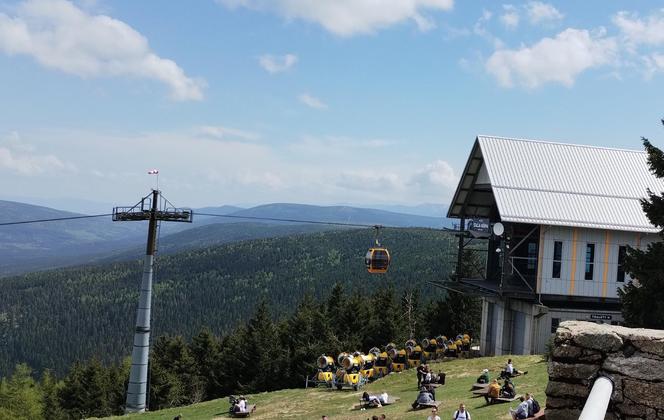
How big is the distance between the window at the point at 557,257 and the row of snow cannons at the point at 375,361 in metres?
8.39

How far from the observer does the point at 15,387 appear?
249 ft

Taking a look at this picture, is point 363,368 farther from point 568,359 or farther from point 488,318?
point 568,359

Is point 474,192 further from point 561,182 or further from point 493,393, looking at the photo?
point 493,393

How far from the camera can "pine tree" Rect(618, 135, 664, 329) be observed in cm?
2386

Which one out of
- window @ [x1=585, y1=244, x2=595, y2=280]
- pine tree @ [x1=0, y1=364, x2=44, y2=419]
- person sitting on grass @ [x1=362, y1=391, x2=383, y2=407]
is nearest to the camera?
person sitting on grass @ [x1=362, y1=391, x2=383, y2=407]

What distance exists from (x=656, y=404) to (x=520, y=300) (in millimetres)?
30729

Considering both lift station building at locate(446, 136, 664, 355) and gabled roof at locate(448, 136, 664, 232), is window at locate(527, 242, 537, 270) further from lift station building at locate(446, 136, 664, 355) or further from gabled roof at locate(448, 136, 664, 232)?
gabled roof at locate(448, 136, 664, 232)

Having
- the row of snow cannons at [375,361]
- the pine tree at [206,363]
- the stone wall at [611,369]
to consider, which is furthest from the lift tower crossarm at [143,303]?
the pine tree at [206,363]

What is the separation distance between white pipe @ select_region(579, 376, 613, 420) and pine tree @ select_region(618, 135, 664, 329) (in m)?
18.6

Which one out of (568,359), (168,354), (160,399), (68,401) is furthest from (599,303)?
(68,401)

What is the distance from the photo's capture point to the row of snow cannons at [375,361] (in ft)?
112

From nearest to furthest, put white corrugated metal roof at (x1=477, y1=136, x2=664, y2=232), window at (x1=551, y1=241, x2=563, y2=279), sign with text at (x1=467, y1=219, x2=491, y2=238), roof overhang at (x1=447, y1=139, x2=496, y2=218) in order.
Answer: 1. white corrugated metal roof at (x1=477, y1=136, x2=664, y2=232)
2. window at (x1=551, y1=241, x2=563, y2=279)
3. roof overhang at (x1=447, y1=139, x2=496, y2=218)
4. sign with text at (x1=467, y1=219, x2=491, y2=238)

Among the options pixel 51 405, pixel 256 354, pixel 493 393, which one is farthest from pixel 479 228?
pixel 51 405

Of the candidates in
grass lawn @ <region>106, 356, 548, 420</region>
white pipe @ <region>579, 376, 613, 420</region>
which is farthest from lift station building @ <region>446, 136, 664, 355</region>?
white pipe @ <region>579, 376, 613, 420</region>
